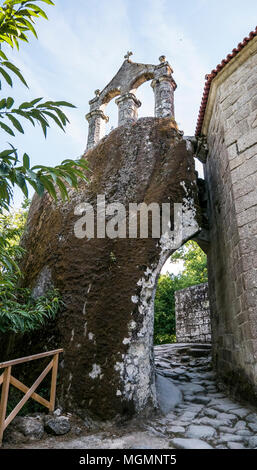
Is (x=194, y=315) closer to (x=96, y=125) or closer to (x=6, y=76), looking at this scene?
(x=96, y=125)

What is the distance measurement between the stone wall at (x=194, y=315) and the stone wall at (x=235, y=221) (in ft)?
8.90

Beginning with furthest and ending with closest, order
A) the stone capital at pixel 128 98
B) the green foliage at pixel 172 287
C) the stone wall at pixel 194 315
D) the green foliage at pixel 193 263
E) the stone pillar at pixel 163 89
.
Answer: the green foliage at pixel 193 263 → the green foliage at pixel 172 287 → the stone wall at pixel 194 315 → the stone capital at pixel 128 98 → the stone pillar at pixel 163 89

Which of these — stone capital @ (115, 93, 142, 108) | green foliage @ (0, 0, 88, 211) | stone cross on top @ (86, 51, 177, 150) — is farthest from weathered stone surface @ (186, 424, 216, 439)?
stone capital @ (115, 93, 142, 108)

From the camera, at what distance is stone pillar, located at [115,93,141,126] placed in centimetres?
748

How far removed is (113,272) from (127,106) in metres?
5.54

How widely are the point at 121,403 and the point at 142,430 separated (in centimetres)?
31

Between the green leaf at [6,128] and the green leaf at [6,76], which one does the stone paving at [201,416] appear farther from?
the green leaf at [6,76]

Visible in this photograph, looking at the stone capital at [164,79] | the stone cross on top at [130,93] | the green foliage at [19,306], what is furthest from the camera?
the stone capital at [164,79]

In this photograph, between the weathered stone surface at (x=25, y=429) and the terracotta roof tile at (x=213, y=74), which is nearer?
the weathered stone surface at (x=25, y=429)

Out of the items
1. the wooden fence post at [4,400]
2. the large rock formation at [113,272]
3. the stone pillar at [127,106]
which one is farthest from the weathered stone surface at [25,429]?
the stone pillar at [127,106]

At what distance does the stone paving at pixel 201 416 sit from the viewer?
255 centimetres

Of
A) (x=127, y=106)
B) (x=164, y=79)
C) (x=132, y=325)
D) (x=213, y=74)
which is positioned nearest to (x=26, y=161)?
(x=132, y=325)

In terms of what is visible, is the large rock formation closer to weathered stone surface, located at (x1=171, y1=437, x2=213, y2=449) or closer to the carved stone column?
weathered stone surface, located at (x1=171, y1=437, x2=213, y2=449)

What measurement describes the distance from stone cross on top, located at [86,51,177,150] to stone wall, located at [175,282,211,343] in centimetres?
491
